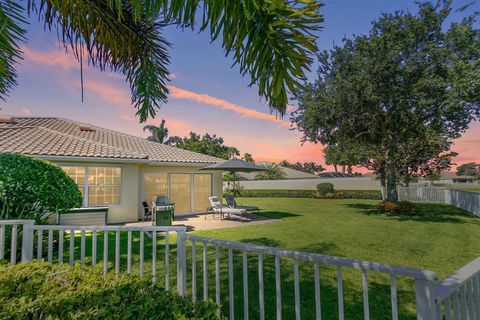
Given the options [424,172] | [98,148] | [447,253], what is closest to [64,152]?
[98,148]

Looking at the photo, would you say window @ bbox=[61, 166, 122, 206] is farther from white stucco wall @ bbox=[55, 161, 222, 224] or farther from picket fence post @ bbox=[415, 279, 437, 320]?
picket fence post @ bbox=[415, 279, 437, 320]

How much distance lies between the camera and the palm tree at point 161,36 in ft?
5.15

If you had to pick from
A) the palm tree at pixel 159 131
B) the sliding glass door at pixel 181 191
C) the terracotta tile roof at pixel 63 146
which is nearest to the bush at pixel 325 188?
the terracotta tile roof at pixel 63 146

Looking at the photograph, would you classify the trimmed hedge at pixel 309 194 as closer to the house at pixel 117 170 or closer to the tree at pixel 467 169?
the house at pixel 117 170

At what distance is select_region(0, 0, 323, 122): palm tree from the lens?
157 cm

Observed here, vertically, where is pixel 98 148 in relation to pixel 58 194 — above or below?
above

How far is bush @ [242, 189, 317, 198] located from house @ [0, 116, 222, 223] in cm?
1431

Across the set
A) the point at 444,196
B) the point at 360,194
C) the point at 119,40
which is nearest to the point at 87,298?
the point at 119,40

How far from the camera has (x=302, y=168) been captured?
8638cm

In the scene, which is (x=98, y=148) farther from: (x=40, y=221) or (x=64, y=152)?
(x=40, y=221)

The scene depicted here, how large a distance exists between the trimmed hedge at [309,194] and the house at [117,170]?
14249 millimetres

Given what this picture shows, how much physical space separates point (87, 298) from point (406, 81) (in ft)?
52.1

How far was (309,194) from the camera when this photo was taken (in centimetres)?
2700

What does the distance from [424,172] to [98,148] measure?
23.1 m
